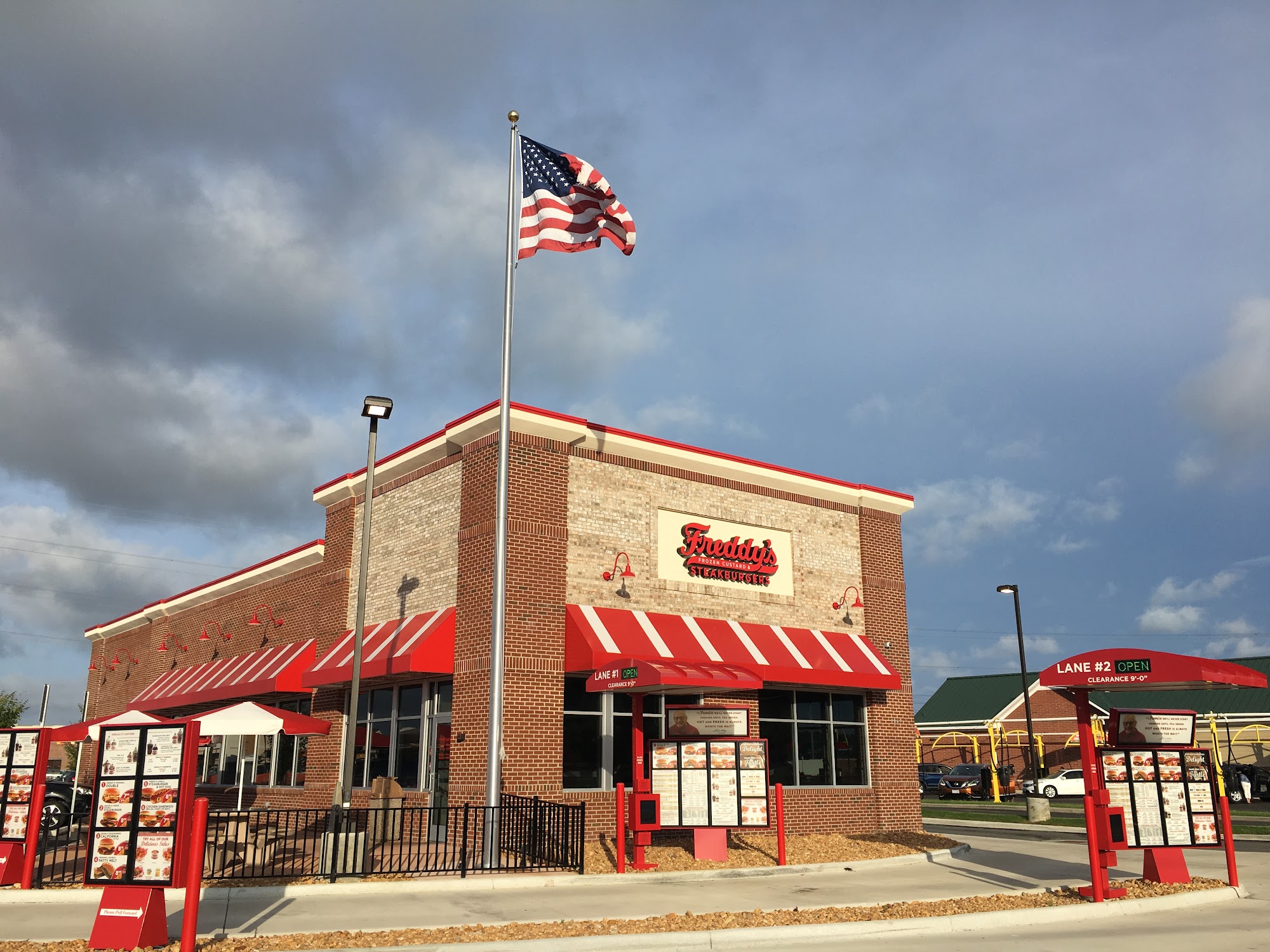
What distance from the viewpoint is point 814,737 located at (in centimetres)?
2330

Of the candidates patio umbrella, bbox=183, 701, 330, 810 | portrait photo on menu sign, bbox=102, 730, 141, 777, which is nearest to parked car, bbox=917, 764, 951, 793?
patio umbrella, bbox=183, 701, 330, 810

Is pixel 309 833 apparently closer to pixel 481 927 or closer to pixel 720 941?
pixel 481 927

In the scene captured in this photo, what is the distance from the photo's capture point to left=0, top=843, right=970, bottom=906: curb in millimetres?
13336

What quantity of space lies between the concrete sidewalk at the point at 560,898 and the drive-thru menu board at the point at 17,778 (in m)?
1.21

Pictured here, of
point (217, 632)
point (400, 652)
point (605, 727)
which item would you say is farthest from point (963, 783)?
point (400, 652)

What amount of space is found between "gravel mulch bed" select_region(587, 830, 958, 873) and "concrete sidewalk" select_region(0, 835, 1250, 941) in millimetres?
723

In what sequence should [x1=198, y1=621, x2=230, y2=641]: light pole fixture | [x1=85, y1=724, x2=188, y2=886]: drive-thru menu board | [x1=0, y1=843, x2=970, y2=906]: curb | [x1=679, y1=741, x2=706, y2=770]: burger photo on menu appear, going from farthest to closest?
[x1=198, y1=621, x2=230, y2=641]: light pole fixture < [x1=679, y1=741, x2=706, y2=770]: burger photo on menu < [x1=0, y1=843, x2=970, y2=906]: curb < [x1=85, y1=724, x2=188, y2=886]: drive-thru menu board

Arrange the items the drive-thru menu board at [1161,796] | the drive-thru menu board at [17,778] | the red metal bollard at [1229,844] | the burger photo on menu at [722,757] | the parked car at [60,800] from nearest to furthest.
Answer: the drive-thru menu board at [17,778] < the red metal bollard at [1229,844] < the drive-thru menu board at [1161,796] < the burger photo on menu at [722,757] < the parked car at [60,800]

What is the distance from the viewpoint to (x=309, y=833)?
70.5 ft

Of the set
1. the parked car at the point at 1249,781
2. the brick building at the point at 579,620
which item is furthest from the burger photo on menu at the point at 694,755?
the parked car at the point at 1249,781

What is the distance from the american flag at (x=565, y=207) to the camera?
1861cm

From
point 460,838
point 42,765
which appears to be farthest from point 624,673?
point 42,765

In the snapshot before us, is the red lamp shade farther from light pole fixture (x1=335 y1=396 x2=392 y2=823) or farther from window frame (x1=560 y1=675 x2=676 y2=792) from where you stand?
light pole fixture (x1=335 y1=396 x2=392 y2=823)

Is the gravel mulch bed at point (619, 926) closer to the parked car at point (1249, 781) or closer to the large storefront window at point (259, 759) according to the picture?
the large storefront window at point (259, 759)
